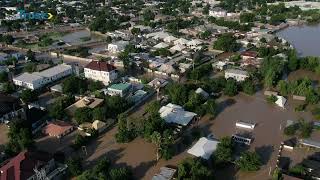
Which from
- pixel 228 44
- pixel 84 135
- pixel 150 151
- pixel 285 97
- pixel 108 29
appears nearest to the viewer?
pixel 150 151

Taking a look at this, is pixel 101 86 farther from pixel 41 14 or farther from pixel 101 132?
pixel 41 14

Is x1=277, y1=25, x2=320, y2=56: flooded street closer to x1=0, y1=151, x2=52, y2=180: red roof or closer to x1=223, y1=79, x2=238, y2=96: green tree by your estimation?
x1=223, y1=79, x2=238, y2=96: green tree

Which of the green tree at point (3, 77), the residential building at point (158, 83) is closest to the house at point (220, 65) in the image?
the residential building at point (158, 83)

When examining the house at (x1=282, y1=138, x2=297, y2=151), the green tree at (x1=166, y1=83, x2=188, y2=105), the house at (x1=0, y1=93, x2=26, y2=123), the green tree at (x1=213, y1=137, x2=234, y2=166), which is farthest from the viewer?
the green tree at (x1=166, y1=83, x2=188, y2=105)

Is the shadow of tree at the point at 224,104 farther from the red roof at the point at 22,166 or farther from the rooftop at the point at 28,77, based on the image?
the rooftop at the point at 28,77

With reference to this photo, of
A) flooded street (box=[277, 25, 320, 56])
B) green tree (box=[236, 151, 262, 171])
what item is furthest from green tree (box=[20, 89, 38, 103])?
flooded street (box=[277, 25, 320, 56])

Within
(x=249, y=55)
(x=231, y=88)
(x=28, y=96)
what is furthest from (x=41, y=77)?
(x=249, y=55)

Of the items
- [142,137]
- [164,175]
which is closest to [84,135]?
[142,137]
